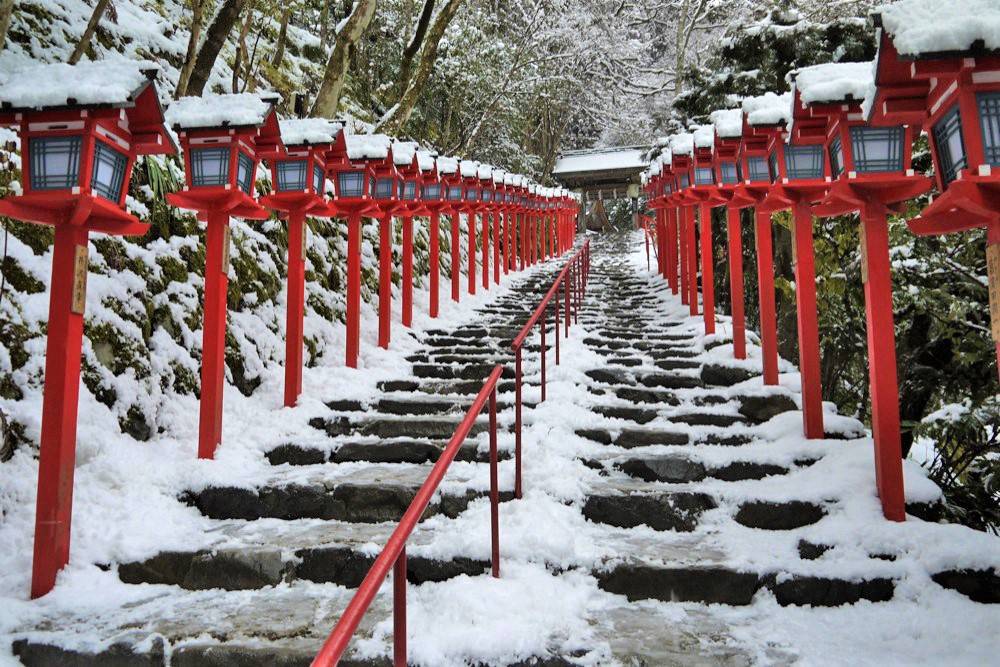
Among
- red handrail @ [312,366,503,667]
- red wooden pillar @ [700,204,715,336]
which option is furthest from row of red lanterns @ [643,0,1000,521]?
red handrail @ [312,366,503,667]

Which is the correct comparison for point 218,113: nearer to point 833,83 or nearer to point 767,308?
point 833,83

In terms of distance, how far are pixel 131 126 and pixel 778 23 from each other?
1022cm

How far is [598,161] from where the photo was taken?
109ft

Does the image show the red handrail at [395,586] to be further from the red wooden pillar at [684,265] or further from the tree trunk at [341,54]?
the red wooden pillar at [684,265]

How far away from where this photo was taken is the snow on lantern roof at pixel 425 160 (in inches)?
340

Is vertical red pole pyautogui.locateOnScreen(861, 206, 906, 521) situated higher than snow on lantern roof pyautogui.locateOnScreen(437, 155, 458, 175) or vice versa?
snow on lantern roof pyautogui.locateOnScreen(437, 155, 458, 175)

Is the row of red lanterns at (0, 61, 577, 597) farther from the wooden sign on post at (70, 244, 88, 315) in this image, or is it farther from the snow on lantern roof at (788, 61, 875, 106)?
the snow on lantern roof at (788, 61, 875, 106)

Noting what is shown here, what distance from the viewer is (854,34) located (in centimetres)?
983

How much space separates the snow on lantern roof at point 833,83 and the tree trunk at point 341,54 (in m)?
6.40

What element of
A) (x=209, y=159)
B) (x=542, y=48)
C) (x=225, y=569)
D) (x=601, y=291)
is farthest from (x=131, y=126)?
(x=542, y=48)

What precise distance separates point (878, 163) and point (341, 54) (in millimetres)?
7102

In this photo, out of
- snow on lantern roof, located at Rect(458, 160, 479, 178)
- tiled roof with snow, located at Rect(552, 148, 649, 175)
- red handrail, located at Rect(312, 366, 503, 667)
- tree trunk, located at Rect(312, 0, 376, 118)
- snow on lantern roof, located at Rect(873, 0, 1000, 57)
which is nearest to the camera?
red handrail, located at Rect(312, 366, 503, 667)

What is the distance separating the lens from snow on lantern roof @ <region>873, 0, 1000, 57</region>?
8.07 ft

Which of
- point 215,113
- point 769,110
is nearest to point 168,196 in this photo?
point 215,113
